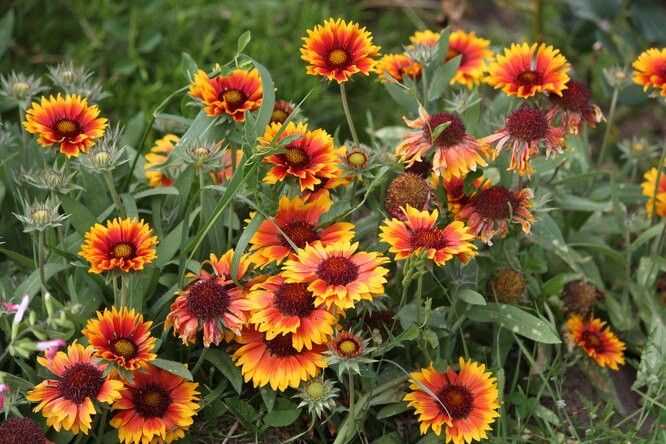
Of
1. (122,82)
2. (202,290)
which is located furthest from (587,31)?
(202,290)

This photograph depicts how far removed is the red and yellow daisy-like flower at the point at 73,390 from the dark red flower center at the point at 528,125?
88 cm

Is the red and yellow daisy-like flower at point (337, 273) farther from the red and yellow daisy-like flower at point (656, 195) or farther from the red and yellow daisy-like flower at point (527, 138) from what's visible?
the red and yellow daisy-like flower at point (656, 195)

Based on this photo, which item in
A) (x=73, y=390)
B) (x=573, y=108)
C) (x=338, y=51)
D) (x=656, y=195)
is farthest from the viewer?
(x=656, y=195)

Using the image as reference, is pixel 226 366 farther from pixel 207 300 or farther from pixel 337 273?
pixel 337 273

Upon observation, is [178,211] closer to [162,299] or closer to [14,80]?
[162,299]

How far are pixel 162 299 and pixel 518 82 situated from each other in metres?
0.83

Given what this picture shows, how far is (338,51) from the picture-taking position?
1.93 metres

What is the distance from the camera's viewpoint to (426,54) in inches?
86.9

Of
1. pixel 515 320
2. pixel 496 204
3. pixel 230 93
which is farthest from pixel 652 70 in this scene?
pixel 230 93

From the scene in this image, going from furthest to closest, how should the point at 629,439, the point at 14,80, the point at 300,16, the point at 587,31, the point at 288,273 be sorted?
the point at 300,16 → the point at 587,31 → the point at 14,80 → the point at 629,439 → the point at 288,273

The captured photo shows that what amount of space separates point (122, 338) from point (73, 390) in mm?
120

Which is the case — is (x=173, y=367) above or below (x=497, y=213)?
below

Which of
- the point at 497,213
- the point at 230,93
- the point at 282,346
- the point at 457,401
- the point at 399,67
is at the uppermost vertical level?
the point at 399,67

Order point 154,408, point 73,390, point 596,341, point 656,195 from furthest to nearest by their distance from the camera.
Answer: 1. point 656,195
2. point 596,341
3. point 154,408
4. point 73,390
